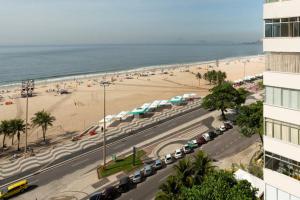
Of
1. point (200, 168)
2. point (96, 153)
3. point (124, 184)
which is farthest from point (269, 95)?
point (96, 153)

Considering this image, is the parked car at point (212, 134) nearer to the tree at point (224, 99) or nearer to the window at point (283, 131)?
the tree at point (224, 99)

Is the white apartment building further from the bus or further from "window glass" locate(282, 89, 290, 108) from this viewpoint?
the bus

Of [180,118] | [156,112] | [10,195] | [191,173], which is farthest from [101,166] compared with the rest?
[156,112]

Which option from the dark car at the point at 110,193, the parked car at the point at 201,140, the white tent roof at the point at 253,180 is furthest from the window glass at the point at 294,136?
the parked car at the point at 201,140

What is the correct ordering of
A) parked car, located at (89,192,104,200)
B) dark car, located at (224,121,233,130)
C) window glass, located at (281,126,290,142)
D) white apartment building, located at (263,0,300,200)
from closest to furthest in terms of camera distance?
white apartment building, located at (263,0,300,200) < window glass, located at (281,126,290,142) < parked car, located at (89,192,104,200) < dark car, located at (224,121,233,130)

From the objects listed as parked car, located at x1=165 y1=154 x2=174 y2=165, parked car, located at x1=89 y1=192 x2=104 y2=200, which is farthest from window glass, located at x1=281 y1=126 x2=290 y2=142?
parked car, located at x1=165 y1=154 x2=174 y2=165
